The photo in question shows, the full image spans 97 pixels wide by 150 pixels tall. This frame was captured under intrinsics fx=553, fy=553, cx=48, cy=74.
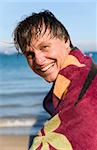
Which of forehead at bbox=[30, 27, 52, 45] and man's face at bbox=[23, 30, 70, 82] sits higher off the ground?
forehead at bbox=[30, 27, 52, 45]

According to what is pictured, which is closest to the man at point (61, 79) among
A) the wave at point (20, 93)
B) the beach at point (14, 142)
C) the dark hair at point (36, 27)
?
the dark hair at point (36, 27)

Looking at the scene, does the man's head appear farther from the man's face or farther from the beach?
the beach

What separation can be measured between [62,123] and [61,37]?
0.31m

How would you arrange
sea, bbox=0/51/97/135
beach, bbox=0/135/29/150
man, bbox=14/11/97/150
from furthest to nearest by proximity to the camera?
sea, bbox=0/51/97/135 < beach, bbox=0/135/29/150 < man, bbox=14/11/97/150

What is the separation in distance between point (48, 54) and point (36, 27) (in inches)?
3.9

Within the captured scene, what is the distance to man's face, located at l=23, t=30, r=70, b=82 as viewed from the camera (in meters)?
1.84

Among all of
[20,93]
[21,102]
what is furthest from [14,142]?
[20,93]

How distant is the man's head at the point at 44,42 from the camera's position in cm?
184

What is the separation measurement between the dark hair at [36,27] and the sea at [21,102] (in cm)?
207

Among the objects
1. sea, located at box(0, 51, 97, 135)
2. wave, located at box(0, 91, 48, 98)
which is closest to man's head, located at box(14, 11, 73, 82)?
sea, located at box(0, 51, 97, 135)

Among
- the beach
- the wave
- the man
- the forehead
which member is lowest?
the wave

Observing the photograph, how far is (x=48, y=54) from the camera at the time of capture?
6.09 feet

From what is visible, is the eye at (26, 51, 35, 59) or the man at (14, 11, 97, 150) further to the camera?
the eye at (26, 51, 35, 59)

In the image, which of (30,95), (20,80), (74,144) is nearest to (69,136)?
(74,144)
